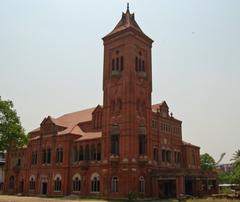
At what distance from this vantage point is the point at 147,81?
5519 cm

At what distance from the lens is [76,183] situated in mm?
56062

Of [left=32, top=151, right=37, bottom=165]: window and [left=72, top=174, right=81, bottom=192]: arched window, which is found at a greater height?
[left=32, top=151, right=37, bottom=165]: window

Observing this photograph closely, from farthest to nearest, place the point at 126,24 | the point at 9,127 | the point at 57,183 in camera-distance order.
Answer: the point at 57,183
the point at 126,24
the point at 9,127

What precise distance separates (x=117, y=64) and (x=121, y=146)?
13731 mm

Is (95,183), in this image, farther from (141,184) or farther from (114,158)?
(141,184)

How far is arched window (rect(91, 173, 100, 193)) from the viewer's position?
52.2m

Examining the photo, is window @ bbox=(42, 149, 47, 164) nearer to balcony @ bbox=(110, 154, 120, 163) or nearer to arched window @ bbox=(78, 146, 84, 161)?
arched window @ bbox=(78, 146, 84, 161)

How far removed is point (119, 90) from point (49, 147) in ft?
61.0

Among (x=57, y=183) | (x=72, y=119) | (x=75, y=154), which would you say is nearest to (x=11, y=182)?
(x=57, y=183)

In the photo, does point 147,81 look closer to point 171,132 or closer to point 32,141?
point 171,132

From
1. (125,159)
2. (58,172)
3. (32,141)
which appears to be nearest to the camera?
(125,159)

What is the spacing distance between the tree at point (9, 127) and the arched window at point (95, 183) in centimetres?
1345

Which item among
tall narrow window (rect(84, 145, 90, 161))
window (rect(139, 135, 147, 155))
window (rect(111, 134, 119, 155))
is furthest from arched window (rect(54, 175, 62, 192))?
window (rect(139, 135, 147, 155))

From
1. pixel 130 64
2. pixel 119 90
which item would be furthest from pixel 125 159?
pixel 130 64
